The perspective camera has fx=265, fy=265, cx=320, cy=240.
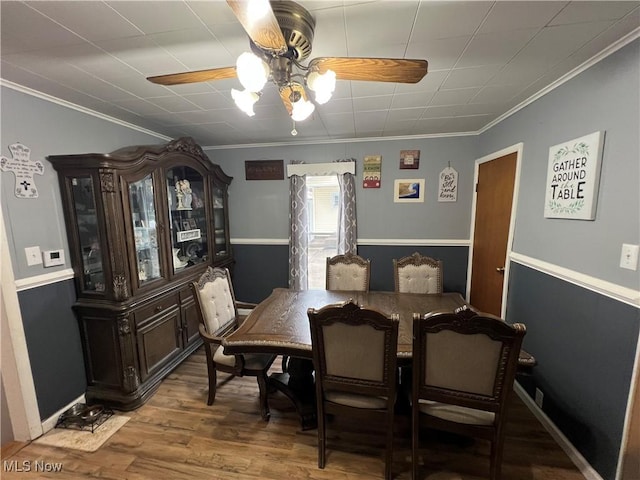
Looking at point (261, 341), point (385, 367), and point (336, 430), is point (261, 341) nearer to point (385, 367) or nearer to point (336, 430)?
point (385, 367)

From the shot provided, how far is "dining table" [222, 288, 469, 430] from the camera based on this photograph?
1.60m

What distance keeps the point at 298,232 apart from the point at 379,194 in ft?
3.71

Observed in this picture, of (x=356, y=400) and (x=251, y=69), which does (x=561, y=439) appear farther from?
(x=251, y=69)

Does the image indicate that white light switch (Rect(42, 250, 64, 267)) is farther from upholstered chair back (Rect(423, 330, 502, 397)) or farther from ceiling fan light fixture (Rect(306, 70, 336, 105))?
upholstered chair back (Rect(423, 330, 502, 397))

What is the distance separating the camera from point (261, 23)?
824 mm

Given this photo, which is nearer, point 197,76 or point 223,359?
point 197,76

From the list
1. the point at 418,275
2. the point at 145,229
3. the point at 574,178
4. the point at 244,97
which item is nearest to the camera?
the point at 244,97

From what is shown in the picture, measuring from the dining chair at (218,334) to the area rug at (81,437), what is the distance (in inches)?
25.7

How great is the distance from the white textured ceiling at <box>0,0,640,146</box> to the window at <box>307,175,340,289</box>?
130cm

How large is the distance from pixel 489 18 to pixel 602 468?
2361 millimetres

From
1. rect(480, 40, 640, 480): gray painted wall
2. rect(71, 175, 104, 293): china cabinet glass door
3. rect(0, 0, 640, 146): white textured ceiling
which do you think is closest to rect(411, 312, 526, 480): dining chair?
rect(480, 40, 640, 480): gray painted wall

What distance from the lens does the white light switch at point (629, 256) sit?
4.17 feet

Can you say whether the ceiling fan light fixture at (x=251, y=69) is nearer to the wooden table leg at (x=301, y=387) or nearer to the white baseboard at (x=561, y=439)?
the wooden table leg at (x=301, y=387)

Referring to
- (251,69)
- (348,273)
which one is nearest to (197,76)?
(251,69)
